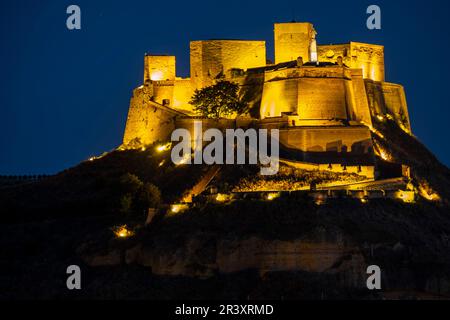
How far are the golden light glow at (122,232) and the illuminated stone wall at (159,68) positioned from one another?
74.8 feet

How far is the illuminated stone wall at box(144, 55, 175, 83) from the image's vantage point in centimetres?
8362

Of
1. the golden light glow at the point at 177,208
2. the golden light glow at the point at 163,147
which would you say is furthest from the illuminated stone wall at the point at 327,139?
the golden light glow at the point at 177,208

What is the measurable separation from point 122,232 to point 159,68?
23801 mm

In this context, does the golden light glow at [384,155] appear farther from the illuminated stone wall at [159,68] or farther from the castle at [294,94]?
the illuminated stone wall at [159,68]

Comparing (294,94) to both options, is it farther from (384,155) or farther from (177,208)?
(177,208)

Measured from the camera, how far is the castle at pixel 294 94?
71.0 metres

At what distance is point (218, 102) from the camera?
7694 centimetres

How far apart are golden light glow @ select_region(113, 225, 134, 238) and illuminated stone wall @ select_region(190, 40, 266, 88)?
69.8 ft

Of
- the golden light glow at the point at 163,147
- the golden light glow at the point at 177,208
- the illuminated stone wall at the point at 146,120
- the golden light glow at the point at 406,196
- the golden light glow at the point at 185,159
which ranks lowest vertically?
the golden light glow at the point at 177,208

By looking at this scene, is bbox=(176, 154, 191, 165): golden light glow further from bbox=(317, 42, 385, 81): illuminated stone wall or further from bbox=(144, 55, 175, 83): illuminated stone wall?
bbox=(317, 42, 385, 81): illuminated stone wall
